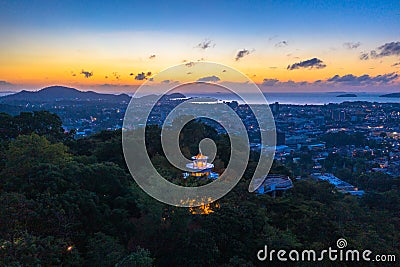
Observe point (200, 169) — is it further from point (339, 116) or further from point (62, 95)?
point (62, 95)

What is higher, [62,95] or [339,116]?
[62,95]

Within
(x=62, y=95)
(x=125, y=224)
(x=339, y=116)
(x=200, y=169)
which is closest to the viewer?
(x=125, y=224)

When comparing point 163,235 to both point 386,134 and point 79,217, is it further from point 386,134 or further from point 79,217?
point 386,134

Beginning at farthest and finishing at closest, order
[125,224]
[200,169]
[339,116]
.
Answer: [339,116]
[200,169]
[125,224]

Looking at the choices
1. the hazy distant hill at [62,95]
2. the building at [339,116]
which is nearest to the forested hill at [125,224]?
the building at [339,116]

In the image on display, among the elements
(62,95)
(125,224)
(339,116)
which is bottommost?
(125,224)

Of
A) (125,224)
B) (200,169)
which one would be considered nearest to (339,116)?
(200,169)

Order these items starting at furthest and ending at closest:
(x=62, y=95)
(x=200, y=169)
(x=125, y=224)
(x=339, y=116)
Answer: (x=62, y=95) → (x=339, y=116) → (x=200, y=169) → (x=125, y=224)

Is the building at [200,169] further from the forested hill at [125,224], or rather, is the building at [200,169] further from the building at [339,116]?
the building at [339,116]

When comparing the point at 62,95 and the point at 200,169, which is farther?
the point at 62,95

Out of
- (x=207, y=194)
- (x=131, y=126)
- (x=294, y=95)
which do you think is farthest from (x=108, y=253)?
(x=294, y=95)

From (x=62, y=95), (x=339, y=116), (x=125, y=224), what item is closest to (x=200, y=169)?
(x=125, y=224)
